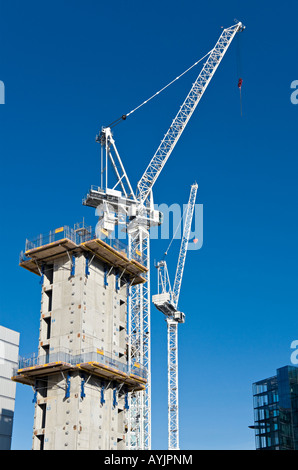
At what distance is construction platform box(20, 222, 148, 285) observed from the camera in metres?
77.8

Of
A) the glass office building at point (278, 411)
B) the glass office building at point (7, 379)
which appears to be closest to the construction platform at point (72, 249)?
the glass office building at point (7, 379)

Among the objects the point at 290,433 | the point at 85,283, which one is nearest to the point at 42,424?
the point at 85,283

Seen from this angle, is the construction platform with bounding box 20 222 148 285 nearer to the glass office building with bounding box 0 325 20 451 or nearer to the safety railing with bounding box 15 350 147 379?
the safety railing with bounding box 15 350 147 379

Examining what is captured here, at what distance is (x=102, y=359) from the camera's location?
2923 inches

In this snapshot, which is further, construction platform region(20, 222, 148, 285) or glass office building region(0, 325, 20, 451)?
glass office building region(0, 325, 20, 451)

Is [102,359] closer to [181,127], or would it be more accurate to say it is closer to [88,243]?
[88,243]

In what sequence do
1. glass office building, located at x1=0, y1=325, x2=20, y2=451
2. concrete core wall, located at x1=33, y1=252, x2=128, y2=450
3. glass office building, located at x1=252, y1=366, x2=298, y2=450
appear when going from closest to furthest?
concrete core wall, located at x1=33, y1=252, x2=128, y2=450 → glass office building, located at x1=0, y1=325, x2=20, y2=451 → glass office building, located at x1=252, y1=366, x2=298, y2=450

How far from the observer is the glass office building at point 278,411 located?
122 meters

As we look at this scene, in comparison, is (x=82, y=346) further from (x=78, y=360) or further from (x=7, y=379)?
(x=7, y=379)

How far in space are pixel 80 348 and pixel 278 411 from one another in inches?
2569

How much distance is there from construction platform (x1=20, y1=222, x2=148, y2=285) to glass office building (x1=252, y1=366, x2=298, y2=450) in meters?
54.4

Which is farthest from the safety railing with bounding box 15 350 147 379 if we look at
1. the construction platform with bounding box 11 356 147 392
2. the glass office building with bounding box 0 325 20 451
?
→ the glass office building with bounding box 0 325 20 451

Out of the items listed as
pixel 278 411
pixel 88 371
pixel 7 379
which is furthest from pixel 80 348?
pixel 278 411

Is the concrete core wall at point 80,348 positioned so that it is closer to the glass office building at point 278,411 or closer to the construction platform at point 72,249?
the construction platform at point 72,249
